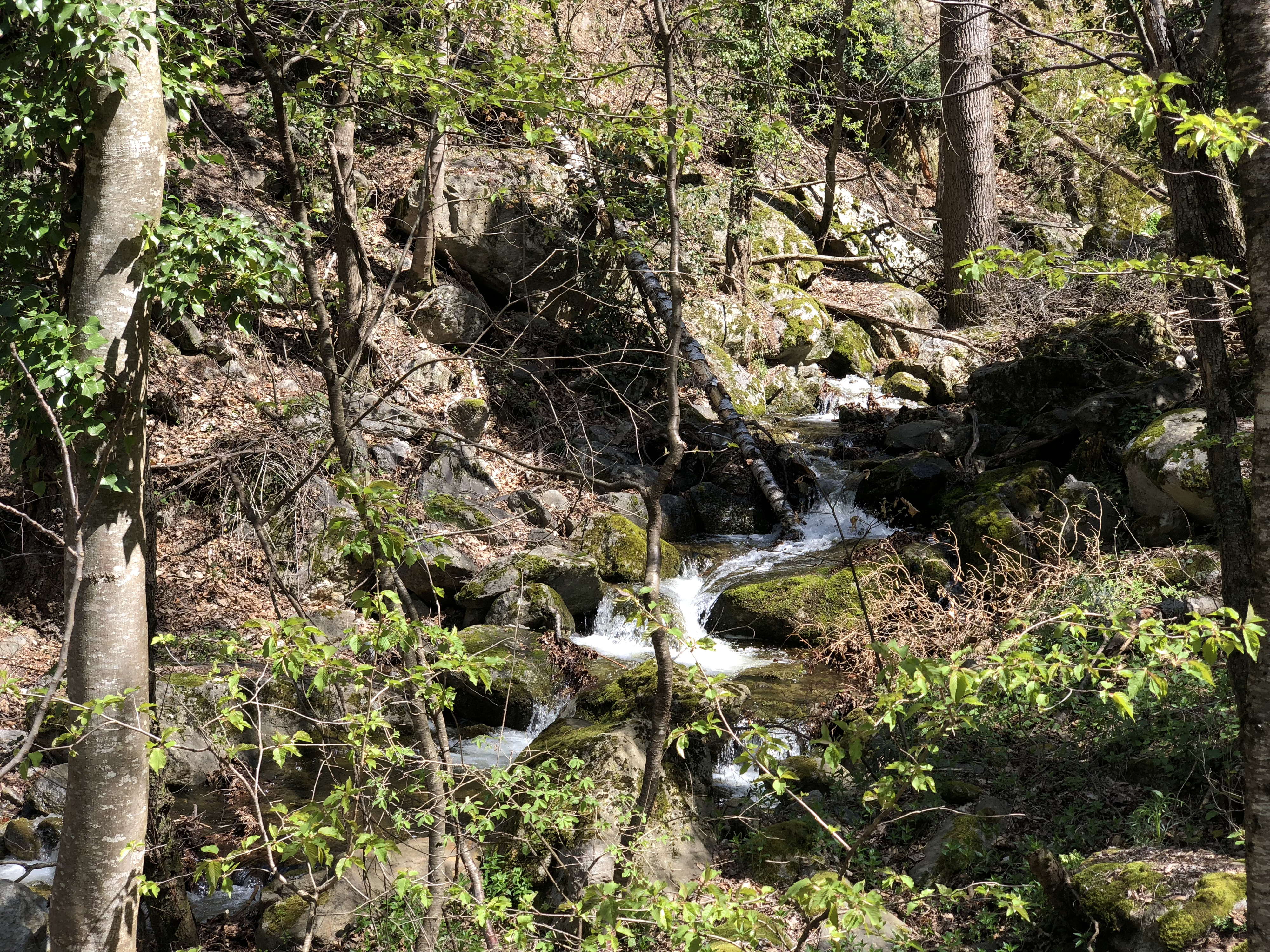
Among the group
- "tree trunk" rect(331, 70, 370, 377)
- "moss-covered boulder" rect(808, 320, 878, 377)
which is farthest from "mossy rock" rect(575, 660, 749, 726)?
"moss-covered boulder" rect(808, 320, 878, 377)

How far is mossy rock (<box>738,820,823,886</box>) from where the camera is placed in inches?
213

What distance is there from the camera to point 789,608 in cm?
887

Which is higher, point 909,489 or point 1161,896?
point 909,489

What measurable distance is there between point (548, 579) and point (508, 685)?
6.76 ft

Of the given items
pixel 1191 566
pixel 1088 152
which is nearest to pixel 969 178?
pixel 1088 152

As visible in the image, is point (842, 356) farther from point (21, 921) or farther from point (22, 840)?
point (21, 921)

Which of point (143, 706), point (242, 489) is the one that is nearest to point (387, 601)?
point (143, 706)

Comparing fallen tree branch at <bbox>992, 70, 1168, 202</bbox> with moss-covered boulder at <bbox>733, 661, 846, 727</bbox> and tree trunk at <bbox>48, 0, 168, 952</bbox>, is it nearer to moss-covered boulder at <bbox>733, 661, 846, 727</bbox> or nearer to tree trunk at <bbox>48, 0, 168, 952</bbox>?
tree trunk at <bbox>48, 0, 168, 952</bbox>

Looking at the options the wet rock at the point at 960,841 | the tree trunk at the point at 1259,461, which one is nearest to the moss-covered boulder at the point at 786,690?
the wet rock at the point at 960,841

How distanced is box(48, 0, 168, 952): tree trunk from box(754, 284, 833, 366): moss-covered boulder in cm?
1210

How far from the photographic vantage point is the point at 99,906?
3557 millimetres

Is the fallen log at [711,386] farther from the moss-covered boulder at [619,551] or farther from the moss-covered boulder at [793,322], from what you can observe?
the moss-covered boulder at [793,322]

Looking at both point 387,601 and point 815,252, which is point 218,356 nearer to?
point 387,601

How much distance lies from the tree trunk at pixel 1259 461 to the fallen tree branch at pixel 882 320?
462 inches
